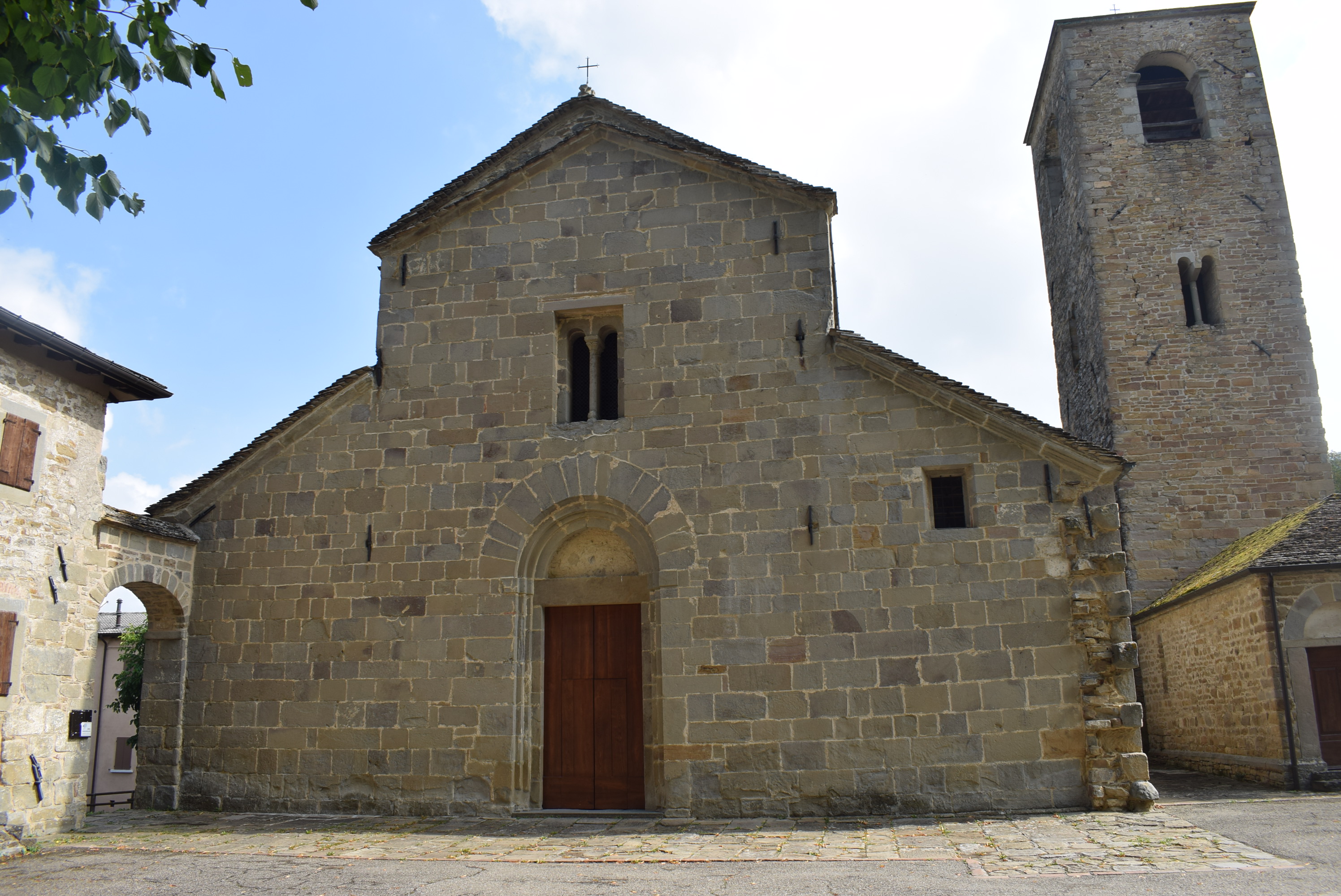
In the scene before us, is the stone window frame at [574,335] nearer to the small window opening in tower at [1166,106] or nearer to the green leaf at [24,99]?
the green leaf at [24,99]

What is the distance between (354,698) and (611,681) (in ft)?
10.1

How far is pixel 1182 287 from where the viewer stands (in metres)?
20.3

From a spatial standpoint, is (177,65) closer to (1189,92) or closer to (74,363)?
(74,363)

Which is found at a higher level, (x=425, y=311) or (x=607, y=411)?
(x=425, y=311)

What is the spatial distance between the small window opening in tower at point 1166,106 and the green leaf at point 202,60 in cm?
2148

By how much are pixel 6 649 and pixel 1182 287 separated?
2141 cm

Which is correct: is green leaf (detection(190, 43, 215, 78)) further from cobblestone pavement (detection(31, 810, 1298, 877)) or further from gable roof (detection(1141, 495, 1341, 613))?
gable roof (detection(1141, 495, 1341, 613))

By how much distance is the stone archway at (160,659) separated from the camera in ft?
37.0

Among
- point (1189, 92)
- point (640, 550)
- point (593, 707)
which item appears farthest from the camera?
point (1189, 92)

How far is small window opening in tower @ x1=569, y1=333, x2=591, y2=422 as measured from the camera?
40.0ft

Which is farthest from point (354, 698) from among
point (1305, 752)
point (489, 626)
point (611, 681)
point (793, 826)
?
point (1305, 752)

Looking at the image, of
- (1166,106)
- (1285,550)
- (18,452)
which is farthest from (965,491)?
(1166,106)

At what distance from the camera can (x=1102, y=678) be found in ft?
32.8

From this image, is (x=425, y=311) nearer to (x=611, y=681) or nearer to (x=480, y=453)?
(x=480, y=453)
